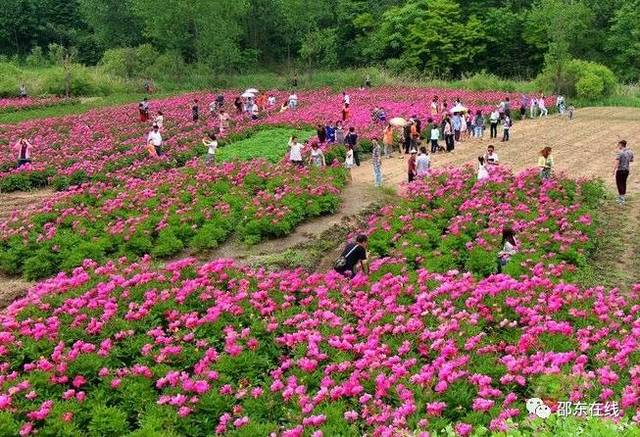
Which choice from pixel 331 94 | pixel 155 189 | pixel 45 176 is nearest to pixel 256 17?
pixel 331 94

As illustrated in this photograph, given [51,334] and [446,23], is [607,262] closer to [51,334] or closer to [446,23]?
[51,334]

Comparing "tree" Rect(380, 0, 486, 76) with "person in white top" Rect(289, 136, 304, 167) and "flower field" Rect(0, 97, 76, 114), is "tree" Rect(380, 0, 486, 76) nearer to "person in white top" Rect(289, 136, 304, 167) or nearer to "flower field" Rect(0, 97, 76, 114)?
"flower field" Rect(0, 97, 76, 114)

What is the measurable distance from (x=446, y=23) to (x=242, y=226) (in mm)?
62213

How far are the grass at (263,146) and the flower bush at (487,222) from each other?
26.3 feet

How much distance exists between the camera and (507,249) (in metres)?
12.2

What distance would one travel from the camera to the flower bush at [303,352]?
747cm

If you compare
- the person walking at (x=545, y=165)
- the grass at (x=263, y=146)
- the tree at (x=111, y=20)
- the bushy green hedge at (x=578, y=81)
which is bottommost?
the grass at (x=263, y=146)

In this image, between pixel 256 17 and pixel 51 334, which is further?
pixel 256 17

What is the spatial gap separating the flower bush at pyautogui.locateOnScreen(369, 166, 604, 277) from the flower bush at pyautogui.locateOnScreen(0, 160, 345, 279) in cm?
245

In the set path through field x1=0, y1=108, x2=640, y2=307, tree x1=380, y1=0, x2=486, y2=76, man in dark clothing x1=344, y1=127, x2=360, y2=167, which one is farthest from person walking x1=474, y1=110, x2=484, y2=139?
tree x1=380, y1=0, x2=486, y2=76

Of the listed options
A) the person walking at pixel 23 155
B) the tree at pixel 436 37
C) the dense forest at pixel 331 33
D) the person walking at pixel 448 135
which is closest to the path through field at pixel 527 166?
the person walking at pixel 448 135

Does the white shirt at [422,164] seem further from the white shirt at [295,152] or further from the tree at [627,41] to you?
the tree at [627,41]

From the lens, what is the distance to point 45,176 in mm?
23266

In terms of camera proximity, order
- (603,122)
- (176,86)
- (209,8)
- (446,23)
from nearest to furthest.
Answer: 1. (603,122)
2. (176,86)
3. (209,8)
4. (446,23)
